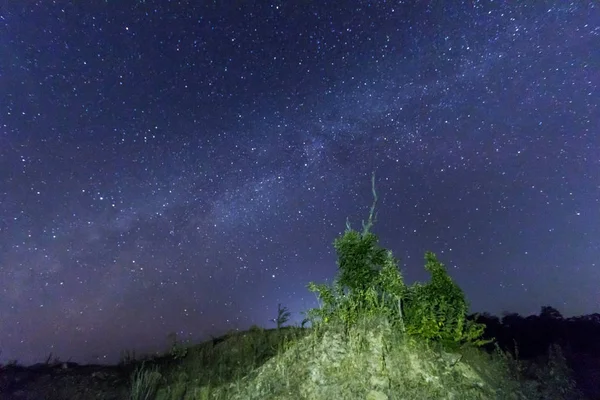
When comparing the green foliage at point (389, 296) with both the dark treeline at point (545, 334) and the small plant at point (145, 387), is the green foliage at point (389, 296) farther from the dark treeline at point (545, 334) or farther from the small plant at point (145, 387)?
the dark treeline at point (545, 334)

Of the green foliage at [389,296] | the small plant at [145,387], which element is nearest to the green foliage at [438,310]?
the green foliage at [389,296]

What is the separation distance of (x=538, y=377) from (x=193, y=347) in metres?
19.0

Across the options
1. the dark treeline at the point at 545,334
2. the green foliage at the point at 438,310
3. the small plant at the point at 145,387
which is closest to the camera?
the green foliage at the point at 438,310

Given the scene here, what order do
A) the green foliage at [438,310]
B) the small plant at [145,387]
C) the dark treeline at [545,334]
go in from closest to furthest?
the green foliage at [438,310] < the small plant at [145,387] < the dark treeline at [545,334]

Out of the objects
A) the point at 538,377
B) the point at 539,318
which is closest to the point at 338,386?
the point at 538,377

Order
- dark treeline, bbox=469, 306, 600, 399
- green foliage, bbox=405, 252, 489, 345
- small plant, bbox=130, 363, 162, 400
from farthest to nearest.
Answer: dark treeline, bbox=469, 306, 600, 399
small plant, bbox=130, 363, 162, 400
green foliage, bbox=405, 252, 489, 345

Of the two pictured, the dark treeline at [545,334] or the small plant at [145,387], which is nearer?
the small plant at [145,387]

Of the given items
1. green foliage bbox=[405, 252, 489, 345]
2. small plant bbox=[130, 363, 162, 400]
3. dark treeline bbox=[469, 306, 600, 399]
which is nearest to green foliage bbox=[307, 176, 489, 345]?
green foliage bbox=[405, 252, 489, 345]

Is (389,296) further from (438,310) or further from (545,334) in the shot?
(545,334)

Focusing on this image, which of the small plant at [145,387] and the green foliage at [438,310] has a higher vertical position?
the green foliage at [438,310]

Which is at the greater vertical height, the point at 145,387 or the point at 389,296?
the point at 389,296

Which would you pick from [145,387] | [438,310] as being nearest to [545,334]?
[438,310]

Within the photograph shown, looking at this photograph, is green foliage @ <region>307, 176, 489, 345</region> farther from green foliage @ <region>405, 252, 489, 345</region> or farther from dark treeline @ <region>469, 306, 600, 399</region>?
dark treeline @ <region>469, 306, 600, 399</region>

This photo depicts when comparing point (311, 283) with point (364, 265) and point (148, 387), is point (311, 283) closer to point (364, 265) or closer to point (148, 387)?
point (364, 265)
